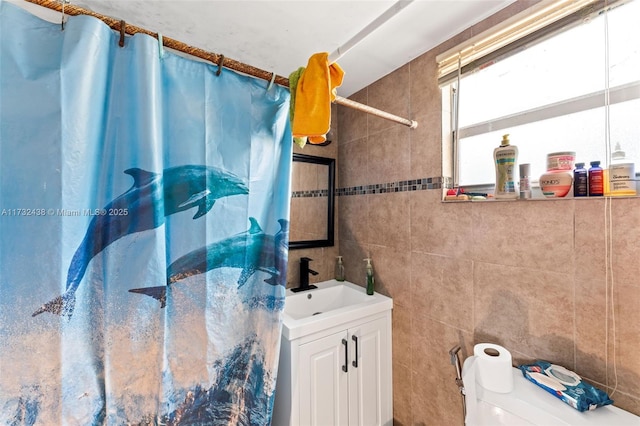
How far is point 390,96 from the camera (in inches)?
63.1

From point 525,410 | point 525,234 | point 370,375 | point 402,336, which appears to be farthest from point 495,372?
point 370,375

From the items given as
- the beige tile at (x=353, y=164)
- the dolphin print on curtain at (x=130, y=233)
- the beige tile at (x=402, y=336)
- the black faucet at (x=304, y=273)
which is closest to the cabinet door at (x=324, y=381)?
the dolphin print on curtain at (x=130, y=233)

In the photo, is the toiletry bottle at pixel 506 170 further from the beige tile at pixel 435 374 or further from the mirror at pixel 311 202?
the mirror at pixel 311 202

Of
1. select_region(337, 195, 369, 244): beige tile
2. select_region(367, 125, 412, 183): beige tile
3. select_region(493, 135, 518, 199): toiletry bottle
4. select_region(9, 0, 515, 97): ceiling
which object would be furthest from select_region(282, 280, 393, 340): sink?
select_region(9, 0, 515, 97): ceiling

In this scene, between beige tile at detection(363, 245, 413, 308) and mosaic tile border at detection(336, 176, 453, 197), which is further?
beige tile at detection(363, 245, 413, 308)

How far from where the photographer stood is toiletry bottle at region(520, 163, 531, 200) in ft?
3.37

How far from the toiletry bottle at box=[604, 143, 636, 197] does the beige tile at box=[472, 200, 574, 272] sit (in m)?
0.11

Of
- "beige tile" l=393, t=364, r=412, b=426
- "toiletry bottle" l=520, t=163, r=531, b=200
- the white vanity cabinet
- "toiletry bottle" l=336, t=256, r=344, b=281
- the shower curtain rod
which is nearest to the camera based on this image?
the shower curtain rod

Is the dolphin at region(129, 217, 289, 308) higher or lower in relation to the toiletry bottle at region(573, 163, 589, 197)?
lower

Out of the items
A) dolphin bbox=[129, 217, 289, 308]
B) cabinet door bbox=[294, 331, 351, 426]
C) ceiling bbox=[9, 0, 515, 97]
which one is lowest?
cabinet door bbox=[294, 331, 351, 426]

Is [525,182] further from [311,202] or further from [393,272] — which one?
[311,202]

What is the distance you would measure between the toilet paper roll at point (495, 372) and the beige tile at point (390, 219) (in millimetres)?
665

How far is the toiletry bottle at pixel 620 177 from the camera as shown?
2.65ft

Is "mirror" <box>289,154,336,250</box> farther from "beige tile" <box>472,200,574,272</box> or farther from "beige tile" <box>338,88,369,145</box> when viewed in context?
"beige tile" <box>472,200,574,272</box>
